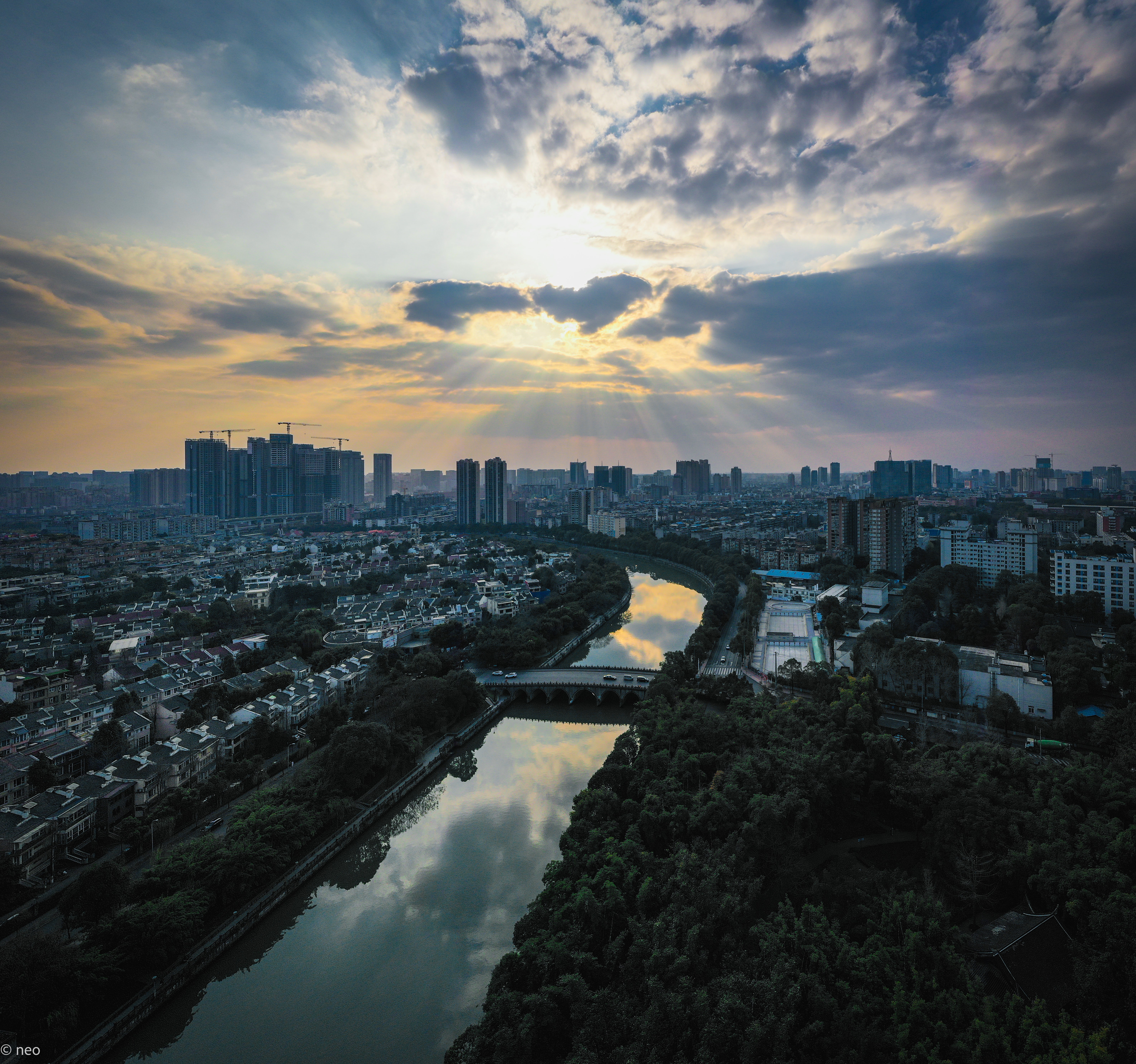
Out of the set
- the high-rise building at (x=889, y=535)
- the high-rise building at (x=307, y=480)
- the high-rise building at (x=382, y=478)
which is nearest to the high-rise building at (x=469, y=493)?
the high-rise building at (x=307, y=480)

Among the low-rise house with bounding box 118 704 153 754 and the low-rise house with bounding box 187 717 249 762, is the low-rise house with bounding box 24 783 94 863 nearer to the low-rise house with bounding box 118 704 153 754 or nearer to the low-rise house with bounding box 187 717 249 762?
the low-rise house with bounding box 187 717 249 762

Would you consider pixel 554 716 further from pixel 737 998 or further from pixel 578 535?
pixel 578 535

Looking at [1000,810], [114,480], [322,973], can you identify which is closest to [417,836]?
[322,973]

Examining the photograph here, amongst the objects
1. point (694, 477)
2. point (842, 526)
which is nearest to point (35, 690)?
point (842, 526)

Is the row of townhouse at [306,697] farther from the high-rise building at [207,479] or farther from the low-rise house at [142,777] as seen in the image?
the high-rise building at [207,479]

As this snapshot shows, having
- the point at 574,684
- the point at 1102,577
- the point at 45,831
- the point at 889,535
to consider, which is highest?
the point at 889,535

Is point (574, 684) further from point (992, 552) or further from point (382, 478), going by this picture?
point (382, 478)

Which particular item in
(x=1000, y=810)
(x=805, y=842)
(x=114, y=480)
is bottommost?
(x=805, y=842)
